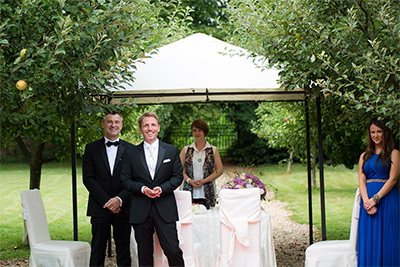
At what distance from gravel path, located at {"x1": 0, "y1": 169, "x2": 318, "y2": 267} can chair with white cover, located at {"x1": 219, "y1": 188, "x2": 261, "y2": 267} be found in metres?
0.96

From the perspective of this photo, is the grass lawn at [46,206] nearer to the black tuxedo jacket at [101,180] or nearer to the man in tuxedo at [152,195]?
the black tuxedo jacket at [101,180]

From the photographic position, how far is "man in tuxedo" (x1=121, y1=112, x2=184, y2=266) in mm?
3916

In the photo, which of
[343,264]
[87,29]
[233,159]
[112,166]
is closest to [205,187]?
[112,166]

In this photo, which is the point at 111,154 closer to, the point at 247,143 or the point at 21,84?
the point at 21,84

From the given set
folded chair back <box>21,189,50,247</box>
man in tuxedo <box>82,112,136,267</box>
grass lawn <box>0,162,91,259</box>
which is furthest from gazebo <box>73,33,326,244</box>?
grass lawn <box>0,162,91,259</box>

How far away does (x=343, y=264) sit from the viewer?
13.5 ft

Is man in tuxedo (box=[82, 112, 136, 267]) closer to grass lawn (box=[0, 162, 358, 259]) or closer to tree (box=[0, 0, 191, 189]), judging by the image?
tree (box=[0, 0, 191, 189])

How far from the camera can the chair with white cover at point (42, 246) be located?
4098 mm

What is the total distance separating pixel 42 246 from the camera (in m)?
4.21

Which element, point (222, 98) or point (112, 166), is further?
point (222, 98)

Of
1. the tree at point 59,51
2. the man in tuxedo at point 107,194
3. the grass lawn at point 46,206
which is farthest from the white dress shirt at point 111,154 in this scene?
the grass lawn at point 46,206

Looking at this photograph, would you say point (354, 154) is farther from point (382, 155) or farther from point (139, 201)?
point (139, 201)

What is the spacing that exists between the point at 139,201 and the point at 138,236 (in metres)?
0.33

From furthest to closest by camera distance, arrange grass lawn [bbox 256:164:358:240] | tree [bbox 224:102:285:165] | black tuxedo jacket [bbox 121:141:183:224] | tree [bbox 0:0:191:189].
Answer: tree [bbox 224:102:285:165] < grass lawn [bbox 256:164:358:240] < black tuxedo jacket [bbox 121:141:183:224] < tree [bbox 0:0:191:189]
